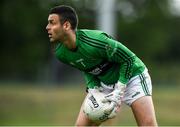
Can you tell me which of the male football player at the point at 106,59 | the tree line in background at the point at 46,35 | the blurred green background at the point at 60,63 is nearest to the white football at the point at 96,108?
the male football player at the point at 106,59

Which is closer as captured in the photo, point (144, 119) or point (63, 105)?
point (144, 119)

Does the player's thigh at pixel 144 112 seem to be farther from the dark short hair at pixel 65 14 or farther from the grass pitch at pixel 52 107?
the grass pitch at pixel 52 107

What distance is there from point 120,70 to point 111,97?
400 millimetres

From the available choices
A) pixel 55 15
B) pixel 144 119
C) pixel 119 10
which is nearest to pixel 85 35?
pixel 55 15

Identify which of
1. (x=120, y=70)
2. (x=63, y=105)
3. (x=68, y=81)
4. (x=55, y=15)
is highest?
→ (x=55, y=15)

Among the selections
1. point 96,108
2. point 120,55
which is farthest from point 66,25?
point 96,108

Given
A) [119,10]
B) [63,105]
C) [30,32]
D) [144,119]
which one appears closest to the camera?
[144,119]

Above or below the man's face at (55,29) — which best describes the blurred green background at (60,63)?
below

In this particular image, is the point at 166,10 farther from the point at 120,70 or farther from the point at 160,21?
the point at 120,70

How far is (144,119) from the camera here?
900 centimetres

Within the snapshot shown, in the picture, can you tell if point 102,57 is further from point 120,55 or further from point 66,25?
point 66,25

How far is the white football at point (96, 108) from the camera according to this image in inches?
360

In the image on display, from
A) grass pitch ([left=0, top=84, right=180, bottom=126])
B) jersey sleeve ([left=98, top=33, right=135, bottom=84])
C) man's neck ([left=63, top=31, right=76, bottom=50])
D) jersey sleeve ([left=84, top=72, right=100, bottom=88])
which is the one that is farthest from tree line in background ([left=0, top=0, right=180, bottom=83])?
jersey sleeve ([left=98, top=33, right=135, bottom=84])

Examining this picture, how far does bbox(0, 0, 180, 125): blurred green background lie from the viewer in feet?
81.2
